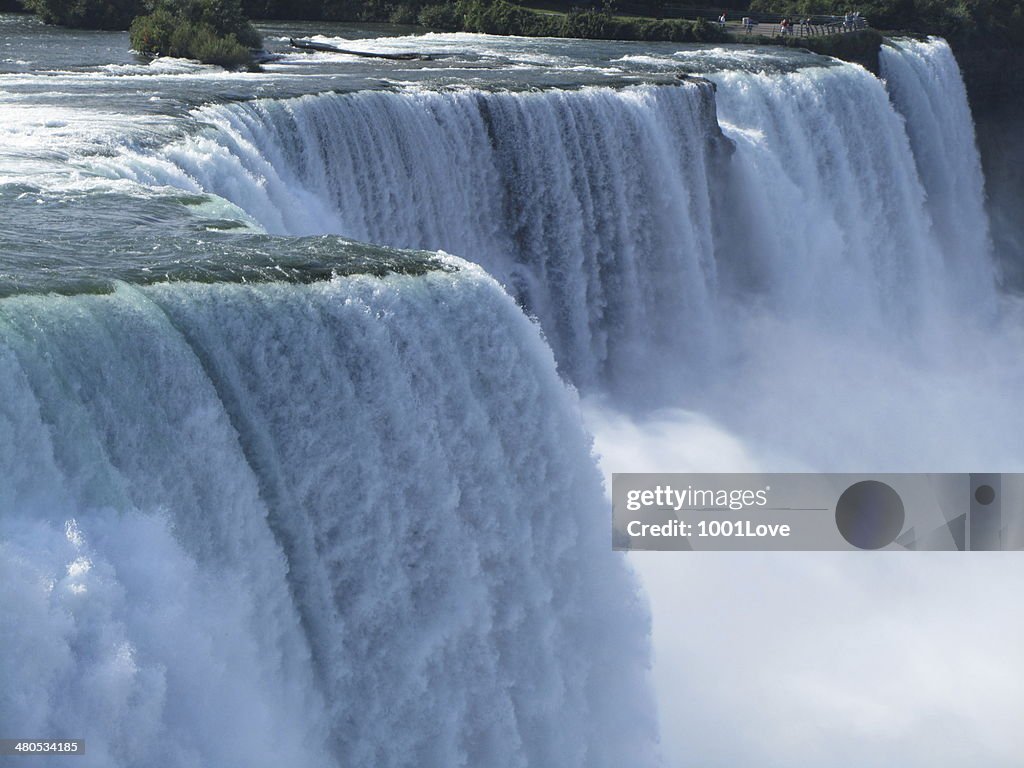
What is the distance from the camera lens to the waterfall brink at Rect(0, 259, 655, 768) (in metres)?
7.34

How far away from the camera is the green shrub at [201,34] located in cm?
2311

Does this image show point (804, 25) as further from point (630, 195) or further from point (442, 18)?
point (630, 195)

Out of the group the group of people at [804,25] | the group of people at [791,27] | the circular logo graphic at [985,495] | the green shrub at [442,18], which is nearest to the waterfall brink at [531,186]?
the circular logo graphic at [985,495]

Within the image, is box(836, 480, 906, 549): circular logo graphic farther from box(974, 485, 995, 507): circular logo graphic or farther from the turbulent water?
the turbulent water

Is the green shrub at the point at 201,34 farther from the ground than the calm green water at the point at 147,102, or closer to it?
farther from the ground

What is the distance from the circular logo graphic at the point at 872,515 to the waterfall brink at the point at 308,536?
8.74ft

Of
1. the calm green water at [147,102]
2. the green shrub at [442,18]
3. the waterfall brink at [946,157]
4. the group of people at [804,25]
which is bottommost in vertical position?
the waterfall brink at [946,157]

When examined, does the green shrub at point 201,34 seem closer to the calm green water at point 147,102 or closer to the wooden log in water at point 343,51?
the calm green water at point 147,102

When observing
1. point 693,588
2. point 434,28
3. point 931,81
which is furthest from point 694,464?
point 434,28

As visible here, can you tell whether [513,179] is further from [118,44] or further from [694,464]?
[118,44]

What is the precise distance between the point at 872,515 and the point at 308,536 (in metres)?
3.57

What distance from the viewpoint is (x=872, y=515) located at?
7.57 meters

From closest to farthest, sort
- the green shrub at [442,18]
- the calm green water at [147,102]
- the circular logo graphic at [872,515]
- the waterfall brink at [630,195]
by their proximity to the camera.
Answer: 1. the circular logo graphic at [872,515]
2. the calm green water at [147,102]
3. the waterfall brink at [630,195]
4. the green shrub at [442,18]

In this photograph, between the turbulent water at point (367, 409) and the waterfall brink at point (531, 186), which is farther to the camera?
the waterfall brink at point (531, 186)
